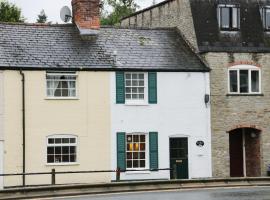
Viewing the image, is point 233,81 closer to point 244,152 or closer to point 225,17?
point 225,17

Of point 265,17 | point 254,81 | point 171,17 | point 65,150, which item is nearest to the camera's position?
point 65,150

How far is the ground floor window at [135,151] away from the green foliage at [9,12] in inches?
900

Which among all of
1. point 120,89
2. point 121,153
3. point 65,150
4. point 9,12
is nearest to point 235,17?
point 120,89

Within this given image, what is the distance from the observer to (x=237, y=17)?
35469 mm

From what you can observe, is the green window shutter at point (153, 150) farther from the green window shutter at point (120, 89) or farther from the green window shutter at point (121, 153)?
the green window shutter at point (120, 89)

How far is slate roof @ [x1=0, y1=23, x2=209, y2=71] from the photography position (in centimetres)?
3167

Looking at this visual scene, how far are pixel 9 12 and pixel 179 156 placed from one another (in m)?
24.0

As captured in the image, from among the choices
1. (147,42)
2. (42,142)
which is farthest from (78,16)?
(42,142)

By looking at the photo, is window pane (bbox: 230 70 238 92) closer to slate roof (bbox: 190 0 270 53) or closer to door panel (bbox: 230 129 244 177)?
slate roof (bbox: 190 0 270 53)

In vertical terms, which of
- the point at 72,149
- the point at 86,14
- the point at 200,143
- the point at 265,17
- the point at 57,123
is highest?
the point at 265,17

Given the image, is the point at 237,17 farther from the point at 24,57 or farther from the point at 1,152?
the point at 1,152

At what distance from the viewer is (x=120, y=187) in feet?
85.1

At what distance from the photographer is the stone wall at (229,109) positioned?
3381cm

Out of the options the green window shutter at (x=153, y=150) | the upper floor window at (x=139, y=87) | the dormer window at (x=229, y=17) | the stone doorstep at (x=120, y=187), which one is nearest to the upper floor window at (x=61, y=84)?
the upper floor window at (x=139, y=87)
